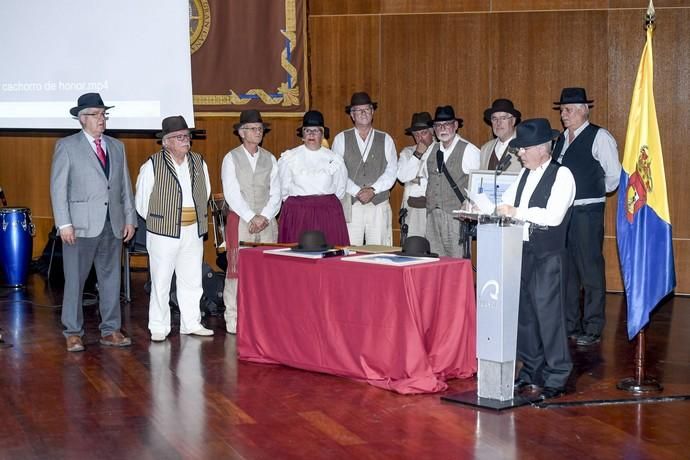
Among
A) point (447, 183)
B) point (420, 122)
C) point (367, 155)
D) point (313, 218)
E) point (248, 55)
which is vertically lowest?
point (313, 218)

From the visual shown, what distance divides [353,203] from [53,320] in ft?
8.34

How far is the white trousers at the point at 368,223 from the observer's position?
8125mm

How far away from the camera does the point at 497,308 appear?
5395 millimetres

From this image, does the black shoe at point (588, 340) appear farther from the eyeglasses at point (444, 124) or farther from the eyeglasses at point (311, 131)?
the eyeglasses at point (311, 131)

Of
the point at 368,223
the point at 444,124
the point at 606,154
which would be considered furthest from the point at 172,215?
the point at 606,154

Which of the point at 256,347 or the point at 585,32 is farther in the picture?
the point at 585,32

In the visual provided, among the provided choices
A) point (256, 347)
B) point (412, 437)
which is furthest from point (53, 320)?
point (412, 437)

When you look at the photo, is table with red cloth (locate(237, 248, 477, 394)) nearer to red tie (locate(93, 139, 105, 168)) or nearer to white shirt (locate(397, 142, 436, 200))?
red tie (locate(93, 139, 105, 168))

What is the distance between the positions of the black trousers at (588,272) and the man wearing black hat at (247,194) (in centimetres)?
216

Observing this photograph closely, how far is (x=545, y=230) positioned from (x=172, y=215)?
9.12 ft

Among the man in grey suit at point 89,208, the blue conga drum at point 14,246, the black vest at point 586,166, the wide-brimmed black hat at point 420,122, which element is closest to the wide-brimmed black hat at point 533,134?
the black vest at point 586,166

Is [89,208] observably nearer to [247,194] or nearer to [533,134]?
[247,194]

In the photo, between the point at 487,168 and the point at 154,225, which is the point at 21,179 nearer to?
the point at 154,225

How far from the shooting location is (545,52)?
30.5ft
